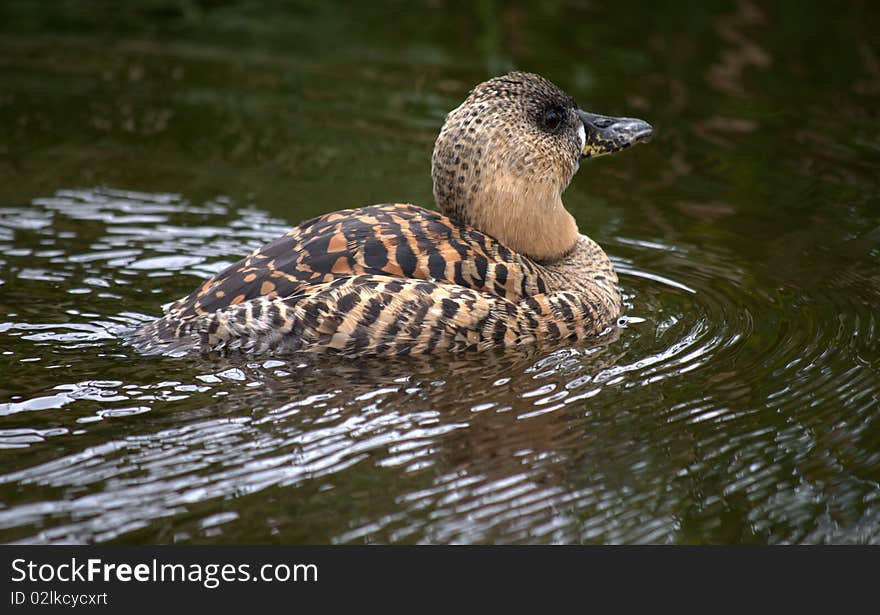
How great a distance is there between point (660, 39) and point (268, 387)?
7.86 m

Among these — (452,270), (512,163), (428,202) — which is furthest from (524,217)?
(428,202)

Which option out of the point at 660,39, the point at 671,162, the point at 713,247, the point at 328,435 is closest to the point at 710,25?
the point at 660,39

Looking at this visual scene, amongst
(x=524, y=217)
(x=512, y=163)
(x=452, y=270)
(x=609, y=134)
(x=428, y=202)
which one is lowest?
(x=428, y=202)

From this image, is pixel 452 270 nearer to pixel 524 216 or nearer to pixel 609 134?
pixel 524 216

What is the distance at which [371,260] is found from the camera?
6.29 metres

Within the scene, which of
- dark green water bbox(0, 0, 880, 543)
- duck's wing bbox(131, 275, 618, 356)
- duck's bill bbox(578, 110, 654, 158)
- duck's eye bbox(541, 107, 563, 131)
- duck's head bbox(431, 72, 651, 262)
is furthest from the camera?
duck's bill bbox(578, 110, 654, 158)

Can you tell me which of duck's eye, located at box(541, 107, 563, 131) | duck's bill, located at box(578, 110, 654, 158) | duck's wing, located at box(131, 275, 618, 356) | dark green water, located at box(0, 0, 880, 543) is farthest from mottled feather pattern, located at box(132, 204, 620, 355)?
duck's bill, located at box(578, 110, 654, 158)

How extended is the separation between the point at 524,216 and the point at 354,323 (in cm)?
140

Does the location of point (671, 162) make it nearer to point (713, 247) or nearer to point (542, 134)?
point (713, 247)

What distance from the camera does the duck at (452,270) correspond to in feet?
20.2

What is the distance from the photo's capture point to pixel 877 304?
23.3ft

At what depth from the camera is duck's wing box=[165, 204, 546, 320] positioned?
6277 millimetres

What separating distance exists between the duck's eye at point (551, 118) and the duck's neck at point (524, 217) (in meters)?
0.35

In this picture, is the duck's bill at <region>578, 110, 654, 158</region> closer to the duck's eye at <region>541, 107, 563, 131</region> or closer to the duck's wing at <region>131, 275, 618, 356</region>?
the duck's eye at <region>541, 107, 563, 131</region>
